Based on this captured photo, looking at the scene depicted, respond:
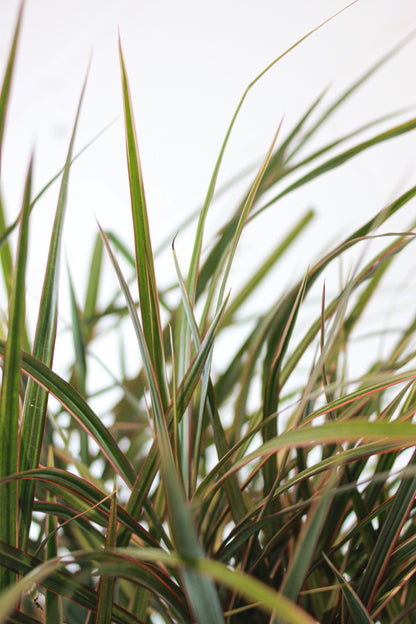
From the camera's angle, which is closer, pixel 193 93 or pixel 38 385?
pixel 38 385

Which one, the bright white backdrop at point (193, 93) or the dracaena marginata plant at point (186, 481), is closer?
the dracaena marginata plant at point (186, 481)

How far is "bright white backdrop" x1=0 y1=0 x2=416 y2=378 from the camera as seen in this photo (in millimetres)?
632

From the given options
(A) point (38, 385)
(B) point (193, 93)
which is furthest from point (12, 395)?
(B) point (193, 93)

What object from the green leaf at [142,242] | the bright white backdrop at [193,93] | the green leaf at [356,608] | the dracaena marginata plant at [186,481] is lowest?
the green leaf at [356,608]

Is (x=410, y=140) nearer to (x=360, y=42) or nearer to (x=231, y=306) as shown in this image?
(x=360, y=42)

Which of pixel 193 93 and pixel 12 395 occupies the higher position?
pixel 193 93

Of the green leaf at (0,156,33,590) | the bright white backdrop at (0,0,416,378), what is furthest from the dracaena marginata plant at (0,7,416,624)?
the bright white backdrop at (0,0,416,378)

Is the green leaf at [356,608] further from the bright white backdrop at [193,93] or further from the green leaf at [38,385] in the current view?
the bright white backdrop at [193,93]

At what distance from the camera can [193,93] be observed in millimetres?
670

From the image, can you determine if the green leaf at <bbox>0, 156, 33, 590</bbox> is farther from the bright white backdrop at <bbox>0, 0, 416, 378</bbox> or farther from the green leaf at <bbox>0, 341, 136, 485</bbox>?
the bright white backdrop at <bbox>0, 0, 416, 378</bbox>

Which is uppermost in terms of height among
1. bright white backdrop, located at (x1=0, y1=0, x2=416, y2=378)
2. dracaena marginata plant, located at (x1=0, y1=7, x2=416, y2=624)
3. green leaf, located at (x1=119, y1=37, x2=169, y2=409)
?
bright white backdrop, located at (x1=0, y1=0, x2=416, y2=378)

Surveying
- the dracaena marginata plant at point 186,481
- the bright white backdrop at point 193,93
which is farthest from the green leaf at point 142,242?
the bright white backdrop at point 193,93

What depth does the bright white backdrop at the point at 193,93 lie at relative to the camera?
63cm

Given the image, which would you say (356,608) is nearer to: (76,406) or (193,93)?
(76,406)
